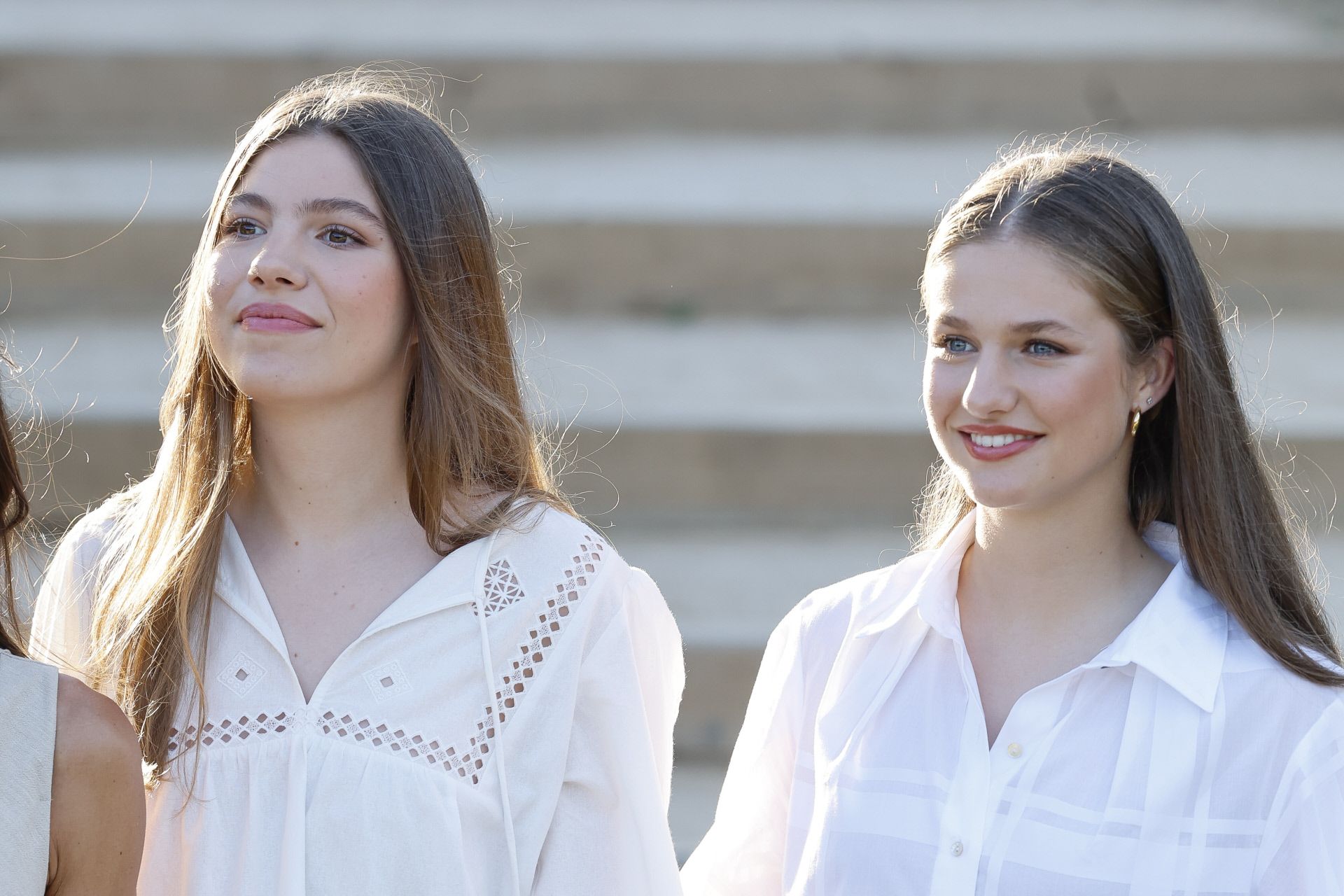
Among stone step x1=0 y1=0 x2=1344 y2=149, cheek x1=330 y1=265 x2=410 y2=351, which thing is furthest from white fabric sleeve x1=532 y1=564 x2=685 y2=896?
stone step x1=0 y1=0 x2=1344 y2=149

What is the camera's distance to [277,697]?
177cm

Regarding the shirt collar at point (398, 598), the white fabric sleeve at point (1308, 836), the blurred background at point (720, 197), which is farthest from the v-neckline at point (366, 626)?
the blurred background at point (720, 197)

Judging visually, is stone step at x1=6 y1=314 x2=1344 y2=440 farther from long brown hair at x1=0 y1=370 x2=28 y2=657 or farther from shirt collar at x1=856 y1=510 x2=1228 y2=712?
long brown hair at x1=0 y1=370 x2=28 y2=657

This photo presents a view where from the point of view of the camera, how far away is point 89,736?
59.0 inches

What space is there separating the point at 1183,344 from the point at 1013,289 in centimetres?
20

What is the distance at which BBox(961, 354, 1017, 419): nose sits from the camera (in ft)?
5.54

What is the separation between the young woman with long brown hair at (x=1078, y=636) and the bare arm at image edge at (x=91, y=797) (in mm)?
A: 746

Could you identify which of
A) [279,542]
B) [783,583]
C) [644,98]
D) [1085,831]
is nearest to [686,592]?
[783,583]

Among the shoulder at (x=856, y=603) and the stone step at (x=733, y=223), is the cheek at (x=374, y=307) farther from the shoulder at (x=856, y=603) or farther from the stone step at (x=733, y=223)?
the stone step at (x=733, y=223)

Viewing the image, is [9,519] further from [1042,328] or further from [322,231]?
[1042,328]

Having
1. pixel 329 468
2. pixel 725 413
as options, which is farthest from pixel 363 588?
pixel 725 413

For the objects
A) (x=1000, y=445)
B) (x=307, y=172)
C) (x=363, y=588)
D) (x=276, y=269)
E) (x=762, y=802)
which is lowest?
(x=762, y=802)

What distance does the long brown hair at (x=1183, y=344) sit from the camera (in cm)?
172

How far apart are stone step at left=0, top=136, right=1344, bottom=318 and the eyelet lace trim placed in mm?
2044
